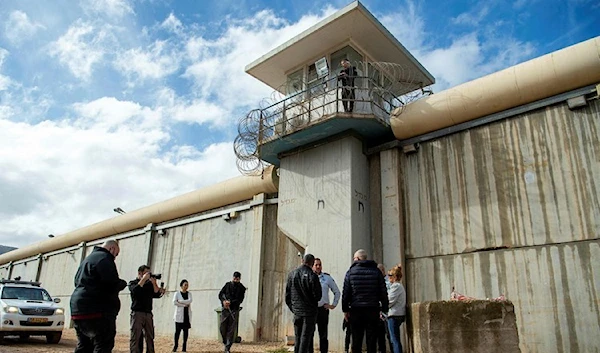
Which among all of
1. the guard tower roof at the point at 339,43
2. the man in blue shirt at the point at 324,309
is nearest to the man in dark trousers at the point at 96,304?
the man in blue shirt at the point at 324,309

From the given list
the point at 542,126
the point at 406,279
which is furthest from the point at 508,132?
the point at 406,279

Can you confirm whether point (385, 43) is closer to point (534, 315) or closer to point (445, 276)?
point (445, 276)

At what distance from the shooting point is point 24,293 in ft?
37.7

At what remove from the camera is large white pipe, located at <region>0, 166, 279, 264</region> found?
1391cm

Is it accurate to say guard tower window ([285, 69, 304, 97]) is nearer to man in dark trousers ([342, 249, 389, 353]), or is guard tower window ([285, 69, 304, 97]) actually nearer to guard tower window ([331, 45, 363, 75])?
guard tower window ([331, 45, 363, 75])

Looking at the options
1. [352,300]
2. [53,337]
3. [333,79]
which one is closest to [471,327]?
[352,300]

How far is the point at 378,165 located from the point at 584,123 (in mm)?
4324

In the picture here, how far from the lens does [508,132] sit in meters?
9.09

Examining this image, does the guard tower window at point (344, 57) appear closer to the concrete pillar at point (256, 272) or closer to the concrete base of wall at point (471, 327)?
the concrete pillar at point (256, 272)

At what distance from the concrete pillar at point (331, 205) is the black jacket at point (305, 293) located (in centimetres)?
395

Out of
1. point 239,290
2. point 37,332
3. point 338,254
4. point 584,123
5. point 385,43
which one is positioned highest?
point 385,43

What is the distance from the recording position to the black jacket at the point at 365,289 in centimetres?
601

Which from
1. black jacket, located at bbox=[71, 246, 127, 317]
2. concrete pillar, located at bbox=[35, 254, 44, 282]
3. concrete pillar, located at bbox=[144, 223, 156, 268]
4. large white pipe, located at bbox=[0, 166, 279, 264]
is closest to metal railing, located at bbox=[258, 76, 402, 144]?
large white pipe, located at bbox=[0, 166, 279, 264]

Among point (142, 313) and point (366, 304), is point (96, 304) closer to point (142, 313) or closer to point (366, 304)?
point (142, 313)
